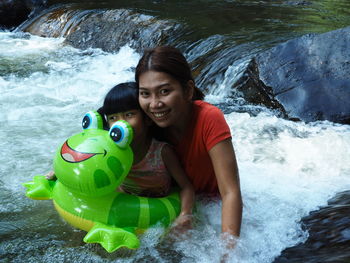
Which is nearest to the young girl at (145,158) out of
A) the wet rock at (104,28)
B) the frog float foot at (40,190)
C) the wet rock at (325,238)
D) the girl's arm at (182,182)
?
the girl's arm at (182,182)

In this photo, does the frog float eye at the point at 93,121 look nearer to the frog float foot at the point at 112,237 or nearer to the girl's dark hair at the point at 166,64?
the girl's dark hair at the point at 166,64

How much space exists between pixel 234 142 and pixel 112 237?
2184 mm

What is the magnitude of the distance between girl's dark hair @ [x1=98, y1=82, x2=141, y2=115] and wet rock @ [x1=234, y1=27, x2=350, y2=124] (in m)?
2.66

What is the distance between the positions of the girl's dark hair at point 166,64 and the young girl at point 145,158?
165 mm

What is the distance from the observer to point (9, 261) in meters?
2.38

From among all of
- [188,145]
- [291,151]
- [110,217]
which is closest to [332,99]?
Result: [291,151]

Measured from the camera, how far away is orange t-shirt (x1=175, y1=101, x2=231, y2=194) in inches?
94.7

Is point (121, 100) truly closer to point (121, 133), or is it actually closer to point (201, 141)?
point (121, 133)

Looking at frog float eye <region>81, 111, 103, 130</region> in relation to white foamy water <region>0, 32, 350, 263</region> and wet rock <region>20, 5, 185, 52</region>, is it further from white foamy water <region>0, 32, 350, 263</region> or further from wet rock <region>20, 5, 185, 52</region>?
wet rock <region>20, 5, 185, 52</region>

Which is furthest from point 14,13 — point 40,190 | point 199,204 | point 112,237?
point 112,237

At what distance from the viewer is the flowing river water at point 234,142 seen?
2443mm

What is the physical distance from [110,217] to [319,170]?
2.07m

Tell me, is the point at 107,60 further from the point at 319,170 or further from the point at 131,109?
the point at 131,109

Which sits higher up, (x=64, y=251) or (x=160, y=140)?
(x=160, y=140)
